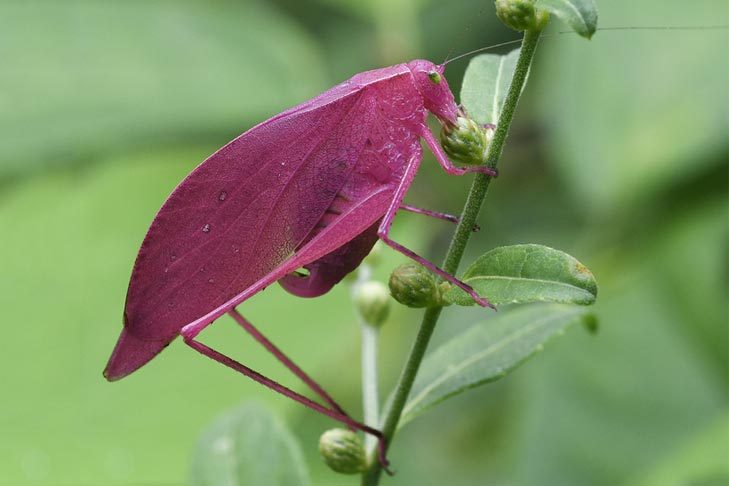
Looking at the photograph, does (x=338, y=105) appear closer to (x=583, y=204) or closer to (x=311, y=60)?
(x=583, y=204)

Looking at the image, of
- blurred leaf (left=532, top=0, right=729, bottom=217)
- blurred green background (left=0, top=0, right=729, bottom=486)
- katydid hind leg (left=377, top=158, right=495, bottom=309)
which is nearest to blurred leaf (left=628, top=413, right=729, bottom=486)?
blurred green background (left=0, top=0, right=729, bottom=486)

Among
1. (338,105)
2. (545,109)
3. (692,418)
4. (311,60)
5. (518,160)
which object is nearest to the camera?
(338,105)

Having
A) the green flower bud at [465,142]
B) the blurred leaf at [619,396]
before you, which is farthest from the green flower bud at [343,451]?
the blurred leaf at [619,396]

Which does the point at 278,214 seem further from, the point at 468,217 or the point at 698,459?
the point at 698,459

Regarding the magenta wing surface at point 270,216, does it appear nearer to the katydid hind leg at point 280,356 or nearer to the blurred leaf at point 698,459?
the katydid hind leg at point 280,356

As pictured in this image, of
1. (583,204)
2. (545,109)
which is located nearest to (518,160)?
(545,109)

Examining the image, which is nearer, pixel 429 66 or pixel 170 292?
pixel 170 292

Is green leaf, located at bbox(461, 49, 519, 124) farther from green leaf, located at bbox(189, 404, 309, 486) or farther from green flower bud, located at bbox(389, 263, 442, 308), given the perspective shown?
green leaf, located at bbox(189, 404, 309, 486)

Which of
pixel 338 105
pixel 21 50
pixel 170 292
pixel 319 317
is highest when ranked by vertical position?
pixel 338 105
